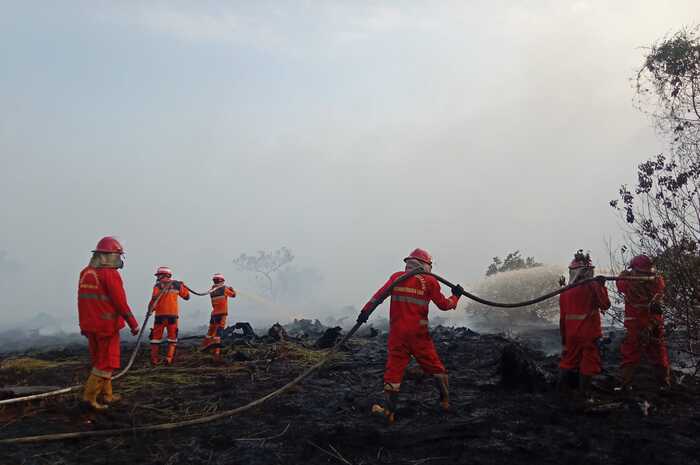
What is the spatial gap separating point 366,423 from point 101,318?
3.81m

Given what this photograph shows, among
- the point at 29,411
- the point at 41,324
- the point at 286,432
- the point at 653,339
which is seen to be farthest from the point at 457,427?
the point at 41,324

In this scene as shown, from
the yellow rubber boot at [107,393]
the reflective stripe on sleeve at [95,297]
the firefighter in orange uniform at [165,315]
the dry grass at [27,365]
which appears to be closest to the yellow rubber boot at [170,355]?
the firefighter in orange uniform at [165,315]

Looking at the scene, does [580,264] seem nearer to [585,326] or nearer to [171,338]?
[585,326]

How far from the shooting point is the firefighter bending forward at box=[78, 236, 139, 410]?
22.2 feet

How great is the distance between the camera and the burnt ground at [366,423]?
16.7 ft

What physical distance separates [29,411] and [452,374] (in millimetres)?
7051

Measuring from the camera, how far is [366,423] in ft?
20.5

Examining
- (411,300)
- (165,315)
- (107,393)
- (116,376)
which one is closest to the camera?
(411,300)

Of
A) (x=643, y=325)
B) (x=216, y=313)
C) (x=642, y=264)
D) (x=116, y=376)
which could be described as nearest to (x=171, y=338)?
(x=216, y=313)

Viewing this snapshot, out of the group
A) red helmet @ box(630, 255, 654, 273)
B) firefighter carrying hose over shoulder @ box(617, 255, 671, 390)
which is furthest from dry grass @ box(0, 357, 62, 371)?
red helmet @ box(630, 255, 654, 273)

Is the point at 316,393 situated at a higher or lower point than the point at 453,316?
lower

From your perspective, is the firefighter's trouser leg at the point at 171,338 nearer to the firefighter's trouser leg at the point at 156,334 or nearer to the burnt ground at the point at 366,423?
the firefighter's trouser leg at the point at 156,334

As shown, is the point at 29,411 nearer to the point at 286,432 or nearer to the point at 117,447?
the point at 117,447

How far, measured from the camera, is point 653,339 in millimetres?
7199
